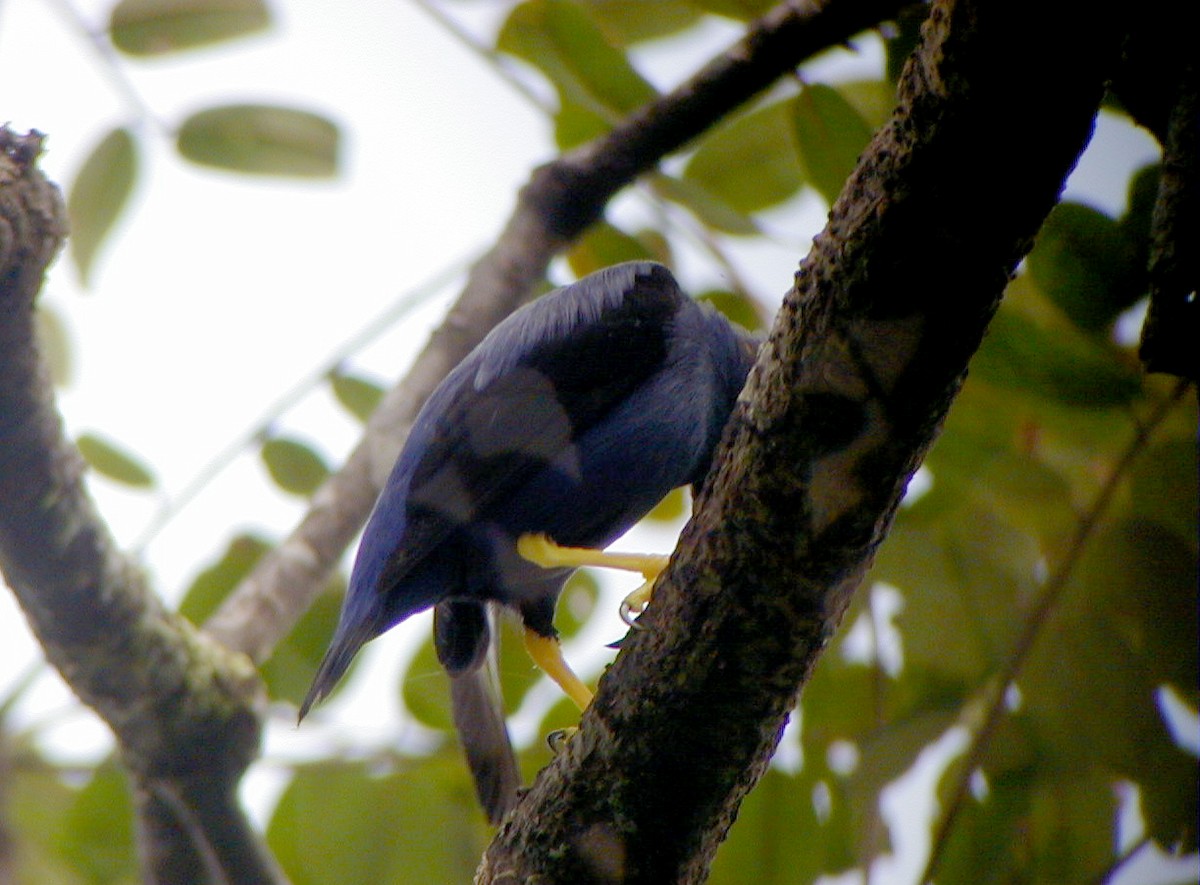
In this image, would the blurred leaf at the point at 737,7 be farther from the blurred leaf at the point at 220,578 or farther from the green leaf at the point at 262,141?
the blurred leaf at the point at 220,578

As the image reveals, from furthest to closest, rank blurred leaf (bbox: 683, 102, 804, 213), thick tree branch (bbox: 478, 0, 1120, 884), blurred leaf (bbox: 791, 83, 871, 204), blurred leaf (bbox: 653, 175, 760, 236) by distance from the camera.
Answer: blurred leaf (bbox: 683, 102, 804, 213) → blurred leaf (bbox: 653, 175, 760, 236) → blurred leaf (bbox: 791, 83, 871, 204) → thick tree branch (bbox: 478, 0, 1120, 884)

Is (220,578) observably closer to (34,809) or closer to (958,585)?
(34,809)

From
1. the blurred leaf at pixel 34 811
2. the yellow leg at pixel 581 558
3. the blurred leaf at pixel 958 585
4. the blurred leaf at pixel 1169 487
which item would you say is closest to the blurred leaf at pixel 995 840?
the blurred leaf at pixel 958 585

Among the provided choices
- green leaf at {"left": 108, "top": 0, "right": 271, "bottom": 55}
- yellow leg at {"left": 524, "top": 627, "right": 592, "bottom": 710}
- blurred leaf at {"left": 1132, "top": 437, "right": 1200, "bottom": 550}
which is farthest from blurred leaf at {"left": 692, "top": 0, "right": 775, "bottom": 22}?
yellow leg at {"left": 524, "top": 627, "right": 592, "bottom": 710}

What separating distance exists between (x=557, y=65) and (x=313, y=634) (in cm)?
213

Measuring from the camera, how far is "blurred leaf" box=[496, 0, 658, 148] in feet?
12.6

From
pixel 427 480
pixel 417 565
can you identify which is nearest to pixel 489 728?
pixel 417 565

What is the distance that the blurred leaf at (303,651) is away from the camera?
13.5 ft

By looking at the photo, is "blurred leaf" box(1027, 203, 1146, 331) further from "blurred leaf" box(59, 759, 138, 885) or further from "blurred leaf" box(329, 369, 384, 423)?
"blurred leaf" box(59, 759, 138, 885)

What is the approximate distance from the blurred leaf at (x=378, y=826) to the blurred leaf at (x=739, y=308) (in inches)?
72.8

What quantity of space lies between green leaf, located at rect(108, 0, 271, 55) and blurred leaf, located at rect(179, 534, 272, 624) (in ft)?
5.77

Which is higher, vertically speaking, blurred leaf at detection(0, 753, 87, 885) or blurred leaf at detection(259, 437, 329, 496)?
blurred leaf at detection(259, 437, 329, 496)

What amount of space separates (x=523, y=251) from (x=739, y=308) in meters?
0.86

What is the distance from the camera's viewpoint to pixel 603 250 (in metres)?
4.56
